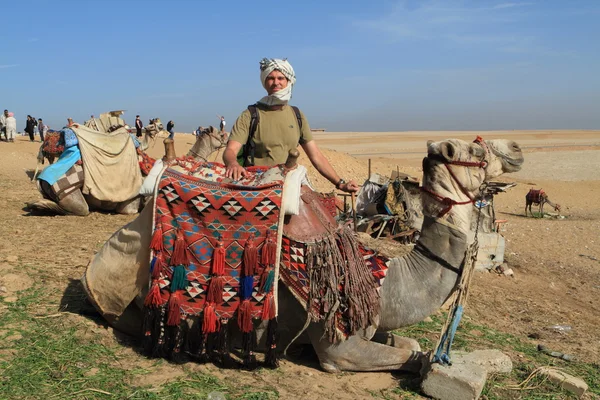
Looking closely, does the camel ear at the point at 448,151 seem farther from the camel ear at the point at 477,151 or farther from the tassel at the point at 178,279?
the tassel at the point at 178,279

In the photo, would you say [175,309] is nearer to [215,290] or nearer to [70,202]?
[215,290]

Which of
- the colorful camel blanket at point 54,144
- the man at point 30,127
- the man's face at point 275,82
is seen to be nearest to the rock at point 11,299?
the man's face at point 275,82

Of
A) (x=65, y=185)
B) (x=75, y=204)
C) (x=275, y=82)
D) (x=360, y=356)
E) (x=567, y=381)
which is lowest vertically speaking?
(x=567, y=381)

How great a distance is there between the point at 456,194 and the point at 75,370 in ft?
9.57

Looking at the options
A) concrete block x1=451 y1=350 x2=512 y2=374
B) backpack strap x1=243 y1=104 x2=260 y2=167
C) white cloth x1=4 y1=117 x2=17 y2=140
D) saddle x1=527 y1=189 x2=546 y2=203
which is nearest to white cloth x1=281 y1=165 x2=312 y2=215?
backpack strap x1=243 y1=104 x2=260 y2=167

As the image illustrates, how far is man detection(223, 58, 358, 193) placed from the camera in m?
4.92

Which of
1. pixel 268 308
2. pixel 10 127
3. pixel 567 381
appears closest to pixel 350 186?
pixel 268 308

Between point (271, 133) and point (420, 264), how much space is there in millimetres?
1723

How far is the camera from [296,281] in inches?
164

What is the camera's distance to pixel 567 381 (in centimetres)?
447

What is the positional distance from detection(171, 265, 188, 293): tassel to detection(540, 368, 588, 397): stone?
287 cm

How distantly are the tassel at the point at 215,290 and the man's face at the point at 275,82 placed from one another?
1765 mm

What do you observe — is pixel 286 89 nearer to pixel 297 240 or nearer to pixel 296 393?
pixel 297 240

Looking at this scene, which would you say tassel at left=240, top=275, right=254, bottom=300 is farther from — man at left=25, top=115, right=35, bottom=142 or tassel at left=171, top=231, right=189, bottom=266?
man at left=25, top=115, right=35, bottom=142
